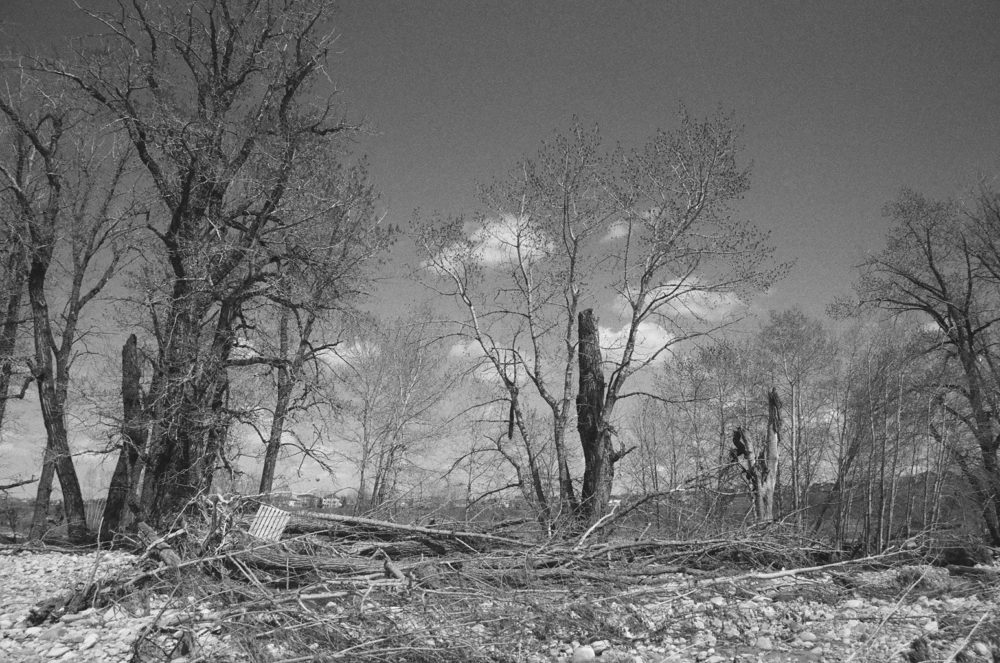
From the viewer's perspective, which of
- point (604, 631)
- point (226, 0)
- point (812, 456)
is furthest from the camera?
point (812, 456)

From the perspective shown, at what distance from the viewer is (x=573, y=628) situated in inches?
133

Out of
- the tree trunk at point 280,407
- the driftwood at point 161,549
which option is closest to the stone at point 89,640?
the driftwood at point 161,549

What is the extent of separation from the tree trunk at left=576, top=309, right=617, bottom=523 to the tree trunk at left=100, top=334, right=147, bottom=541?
7.72 metres

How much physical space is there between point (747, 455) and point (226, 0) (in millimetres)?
Result: 11698

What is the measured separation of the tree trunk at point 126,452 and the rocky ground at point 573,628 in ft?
21.2

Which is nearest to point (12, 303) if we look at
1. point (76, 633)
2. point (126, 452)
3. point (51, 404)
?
point (51, 404)

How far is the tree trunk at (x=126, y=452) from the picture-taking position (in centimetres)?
1000

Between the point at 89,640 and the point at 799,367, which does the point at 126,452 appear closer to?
the point at 89,640

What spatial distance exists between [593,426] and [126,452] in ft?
28.0

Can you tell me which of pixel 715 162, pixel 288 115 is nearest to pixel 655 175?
pixel 715 162

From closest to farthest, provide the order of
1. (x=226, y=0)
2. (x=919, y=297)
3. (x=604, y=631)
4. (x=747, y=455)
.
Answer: (x=604, y=631) < (x=747, y=455) < (x=226, y=0) < (x=919, y=297)

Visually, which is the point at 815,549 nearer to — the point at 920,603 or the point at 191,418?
the point at 920,603

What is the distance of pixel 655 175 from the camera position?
37.2 ft

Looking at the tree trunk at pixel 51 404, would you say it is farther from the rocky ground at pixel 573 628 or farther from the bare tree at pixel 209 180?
the rocky ground at pixel 573 628
